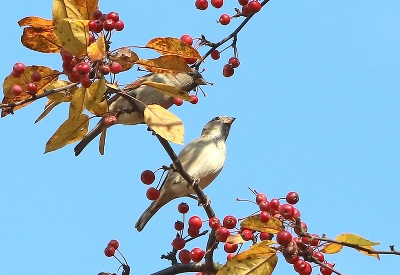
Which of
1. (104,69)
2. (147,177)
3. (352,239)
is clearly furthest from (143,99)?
(352,239)

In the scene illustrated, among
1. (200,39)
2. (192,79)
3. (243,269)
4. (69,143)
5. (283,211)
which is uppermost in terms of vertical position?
(192,79)

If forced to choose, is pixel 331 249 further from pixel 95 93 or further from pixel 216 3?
pixel 216 3

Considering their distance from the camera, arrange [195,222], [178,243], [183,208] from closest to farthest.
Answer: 1. [195,222]
2. [178,243]
3. [183,208]

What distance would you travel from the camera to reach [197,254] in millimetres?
3684

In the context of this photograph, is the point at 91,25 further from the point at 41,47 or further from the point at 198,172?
the point at 198,172

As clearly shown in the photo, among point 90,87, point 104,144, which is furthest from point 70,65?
point 104,144

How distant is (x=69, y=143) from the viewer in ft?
11.6

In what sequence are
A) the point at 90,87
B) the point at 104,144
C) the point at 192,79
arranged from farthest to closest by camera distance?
the point at 192,79, the point at 104,144, the point at 90,87

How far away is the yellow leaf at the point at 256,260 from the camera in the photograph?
3307 mm

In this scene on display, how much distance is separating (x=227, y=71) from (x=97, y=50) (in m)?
1.95

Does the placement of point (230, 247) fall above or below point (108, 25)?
below

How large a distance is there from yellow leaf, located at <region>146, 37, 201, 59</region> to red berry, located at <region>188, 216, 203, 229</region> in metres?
0.84

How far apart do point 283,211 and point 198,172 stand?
85.6 inches

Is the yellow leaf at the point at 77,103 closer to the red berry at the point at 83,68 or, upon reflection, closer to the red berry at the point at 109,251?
the red berry at the point at 83,68
